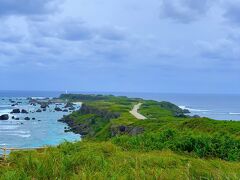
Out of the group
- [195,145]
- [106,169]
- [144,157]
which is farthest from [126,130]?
[106,169]

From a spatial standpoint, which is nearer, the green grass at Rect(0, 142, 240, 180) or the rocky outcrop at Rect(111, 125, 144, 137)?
the green grass at Rect(0, 142, 240, 180)

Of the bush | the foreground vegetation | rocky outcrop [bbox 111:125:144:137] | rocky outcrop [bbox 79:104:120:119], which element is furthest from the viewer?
→ rocky outcrop [bbox 79:104:120:119]

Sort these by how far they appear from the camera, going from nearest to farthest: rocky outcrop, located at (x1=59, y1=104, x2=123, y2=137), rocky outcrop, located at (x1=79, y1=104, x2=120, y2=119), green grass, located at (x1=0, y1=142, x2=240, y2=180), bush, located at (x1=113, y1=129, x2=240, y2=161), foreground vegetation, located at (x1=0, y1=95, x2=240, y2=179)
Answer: green grass, located at (x1=0, y1=142, x2=240, y2=180) < foreground vegetation, located at (x1=0, y1=95, x2=240, y2=179) < bush, located at (x1=113, y1=129, x2=240, y2=161) < rocky outcrop, located at (x1=59, y1=104, x2=123, y2=137) < rocky outcrop, located at (x1=79, y1=104, x2=120, y2=119)

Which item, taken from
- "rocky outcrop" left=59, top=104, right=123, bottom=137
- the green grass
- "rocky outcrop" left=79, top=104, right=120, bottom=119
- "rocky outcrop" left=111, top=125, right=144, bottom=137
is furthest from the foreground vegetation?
"rocky outcrop" left=79, top=104, right=120, bottom=119

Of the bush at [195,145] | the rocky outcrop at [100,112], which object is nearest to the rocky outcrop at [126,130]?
the rocky outcrop at [100,112]

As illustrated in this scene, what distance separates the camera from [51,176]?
1248cm

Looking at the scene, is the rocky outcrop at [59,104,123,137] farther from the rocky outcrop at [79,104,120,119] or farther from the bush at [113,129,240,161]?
the bush at [113,129,240,161]

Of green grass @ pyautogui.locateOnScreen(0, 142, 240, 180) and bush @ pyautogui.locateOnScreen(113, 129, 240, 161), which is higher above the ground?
green grass @ pyautogui.locateOnScreen(0, 142, 240, 180)

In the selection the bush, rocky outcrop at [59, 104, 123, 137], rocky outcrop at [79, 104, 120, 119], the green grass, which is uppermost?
the green grass

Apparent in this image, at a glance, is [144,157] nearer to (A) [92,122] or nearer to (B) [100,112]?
(A) [92,122]

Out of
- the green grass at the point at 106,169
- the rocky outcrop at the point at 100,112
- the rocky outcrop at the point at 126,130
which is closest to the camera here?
the green grass at the point at 106,169

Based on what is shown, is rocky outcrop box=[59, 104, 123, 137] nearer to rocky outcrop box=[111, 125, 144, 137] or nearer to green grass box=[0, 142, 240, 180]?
rocky outcrop box=[111, 125, 144, 137]

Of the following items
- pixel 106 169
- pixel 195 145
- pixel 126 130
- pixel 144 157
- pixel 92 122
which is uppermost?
pixel 106 169

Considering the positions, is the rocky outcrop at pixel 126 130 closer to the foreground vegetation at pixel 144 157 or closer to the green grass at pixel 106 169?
the foreground vegetation at pixel 144 157
